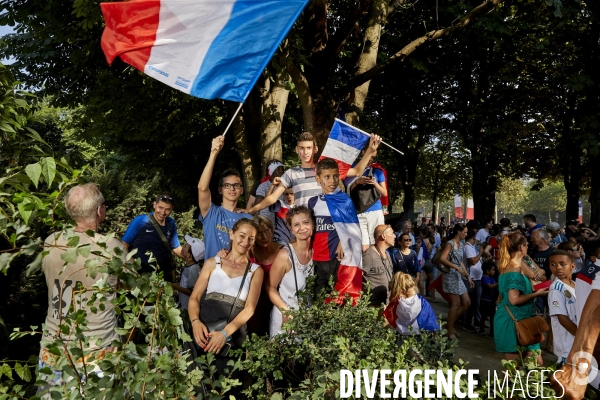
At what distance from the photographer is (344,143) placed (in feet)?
21.3

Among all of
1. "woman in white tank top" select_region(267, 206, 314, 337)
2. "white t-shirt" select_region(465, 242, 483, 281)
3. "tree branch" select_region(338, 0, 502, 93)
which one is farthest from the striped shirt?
"white t-shirt" select_region(465, 242, 483, 281)

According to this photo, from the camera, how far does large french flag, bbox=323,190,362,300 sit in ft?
17.3

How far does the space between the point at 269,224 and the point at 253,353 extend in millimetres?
1818

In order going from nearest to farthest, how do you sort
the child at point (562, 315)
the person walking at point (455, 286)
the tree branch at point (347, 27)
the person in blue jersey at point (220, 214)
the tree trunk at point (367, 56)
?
the child at point (562, 315) → the person in blue jersey at point (220, 214) → the tree branch at point (347, 27) → the tree trunk at point (367, 56) → the person walking at point (455, 286)

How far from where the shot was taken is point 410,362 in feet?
9.64

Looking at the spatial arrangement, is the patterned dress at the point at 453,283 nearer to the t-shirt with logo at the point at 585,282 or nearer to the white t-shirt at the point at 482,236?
the white t-shirt at the point at 482,236

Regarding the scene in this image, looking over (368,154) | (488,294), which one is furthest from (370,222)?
(488,294)

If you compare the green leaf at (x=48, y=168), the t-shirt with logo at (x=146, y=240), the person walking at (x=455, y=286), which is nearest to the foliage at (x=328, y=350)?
the green leaf at (x=48, y=168)

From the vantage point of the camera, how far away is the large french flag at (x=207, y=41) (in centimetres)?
505

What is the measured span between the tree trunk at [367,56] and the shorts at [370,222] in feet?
9.06

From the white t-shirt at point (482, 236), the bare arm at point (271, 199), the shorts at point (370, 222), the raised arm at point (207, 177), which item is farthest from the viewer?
the white t-shirt at point (482, 236)

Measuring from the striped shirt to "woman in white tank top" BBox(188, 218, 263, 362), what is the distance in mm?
1147

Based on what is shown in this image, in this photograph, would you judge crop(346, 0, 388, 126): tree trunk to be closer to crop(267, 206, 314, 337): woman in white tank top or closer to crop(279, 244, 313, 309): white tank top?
crop(267, 206, 314, 337): woman in white tank top

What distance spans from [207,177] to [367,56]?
554 cm
